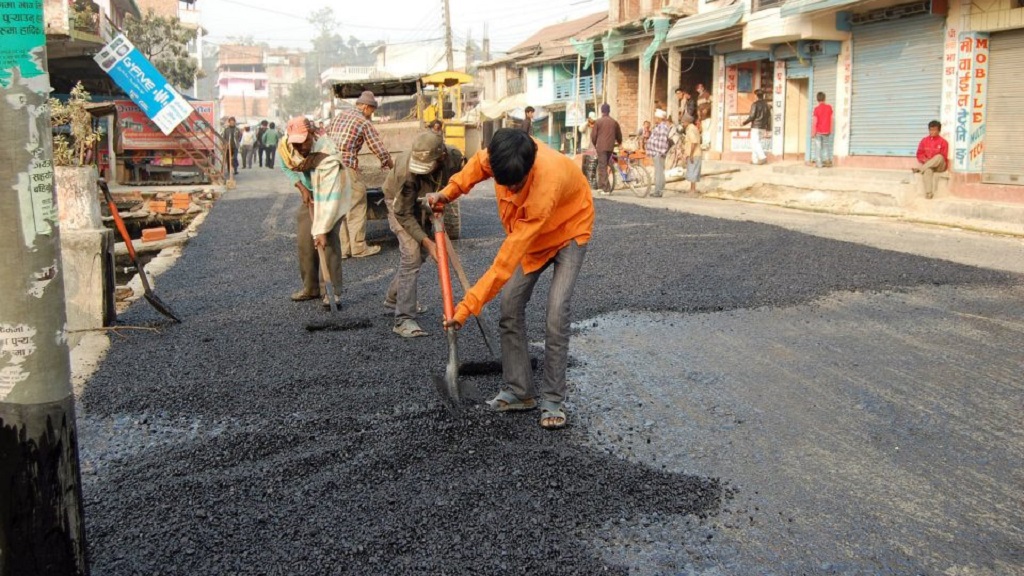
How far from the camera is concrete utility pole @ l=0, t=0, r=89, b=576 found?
104 inches

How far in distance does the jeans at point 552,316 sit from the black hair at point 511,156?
57 cm

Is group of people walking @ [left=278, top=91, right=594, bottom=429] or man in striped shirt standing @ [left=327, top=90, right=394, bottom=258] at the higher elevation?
man in striped shirt standing @ [left=327, top=90, right=394, bottom=258]

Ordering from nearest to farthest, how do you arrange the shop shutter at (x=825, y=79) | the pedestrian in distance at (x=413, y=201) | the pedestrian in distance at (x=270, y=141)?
the pedestrian in distance at (x=413, y=201)
the shop shutter at (x=825, y=79)
the pedestrian in distance at (x=270, y=141)

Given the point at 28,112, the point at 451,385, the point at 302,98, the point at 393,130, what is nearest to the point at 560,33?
the point at 393,130

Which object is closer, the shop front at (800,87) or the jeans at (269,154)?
the shop front at (800,87)

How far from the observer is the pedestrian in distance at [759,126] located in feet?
74.6

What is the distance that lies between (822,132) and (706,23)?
18.5 ft

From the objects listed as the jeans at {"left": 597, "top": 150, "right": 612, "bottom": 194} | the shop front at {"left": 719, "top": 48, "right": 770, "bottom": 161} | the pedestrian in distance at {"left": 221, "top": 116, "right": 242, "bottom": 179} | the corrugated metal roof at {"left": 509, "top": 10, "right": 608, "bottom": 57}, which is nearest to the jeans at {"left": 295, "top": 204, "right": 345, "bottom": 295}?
the jeans at {"left": 597, "top": 150, "right": 612, "bottom": 194}

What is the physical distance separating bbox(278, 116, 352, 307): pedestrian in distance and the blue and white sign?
14.5 metres

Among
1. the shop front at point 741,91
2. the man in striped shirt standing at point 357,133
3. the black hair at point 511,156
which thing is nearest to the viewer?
the black hair at point 511,156

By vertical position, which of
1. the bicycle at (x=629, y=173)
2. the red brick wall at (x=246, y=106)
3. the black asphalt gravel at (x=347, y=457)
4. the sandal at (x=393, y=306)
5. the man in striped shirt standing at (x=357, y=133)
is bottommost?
the black asphalt gravel at (x=347, y=457)

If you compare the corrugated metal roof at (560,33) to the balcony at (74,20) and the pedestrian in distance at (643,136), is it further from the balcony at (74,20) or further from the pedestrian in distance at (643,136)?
the balcony at (74,20)

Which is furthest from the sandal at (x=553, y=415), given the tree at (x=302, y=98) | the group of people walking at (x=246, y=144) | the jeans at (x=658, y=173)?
the tree at (x=302, y=98)

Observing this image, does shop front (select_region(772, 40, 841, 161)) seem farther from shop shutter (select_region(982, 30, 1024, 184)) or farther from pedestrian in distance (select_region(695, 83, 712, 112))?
shop shutter (select_region(982, 30, 1024, 184))
